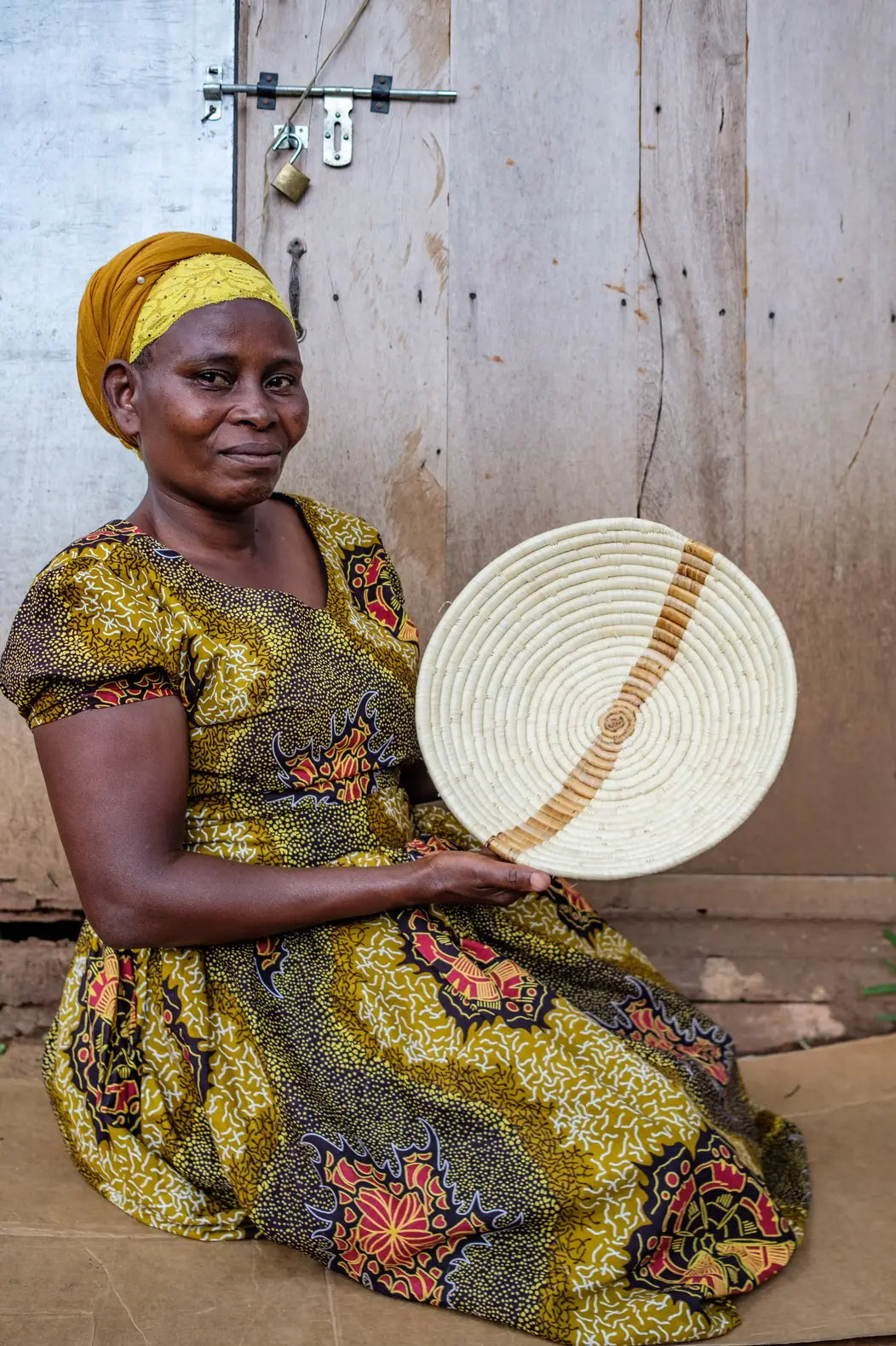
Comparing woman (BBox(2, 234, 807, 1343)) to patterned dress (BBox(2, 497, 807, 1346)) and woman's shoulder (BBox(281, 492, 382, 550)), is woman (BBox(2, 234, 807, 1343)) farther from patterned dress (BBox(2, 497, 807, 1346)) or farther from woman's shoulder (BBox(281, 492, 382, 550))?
woman's shoulder (BBox(281, 492, 382, 550))

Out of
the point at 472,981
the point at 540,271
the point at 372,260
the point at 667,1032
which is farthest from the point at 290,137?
the point at 667,1032

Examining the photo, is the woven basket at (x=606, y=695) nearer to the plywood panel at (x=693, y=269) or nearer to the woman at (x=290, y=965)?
the woman at (x=290, y=965)

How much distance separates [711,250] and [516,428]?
496 millimetres

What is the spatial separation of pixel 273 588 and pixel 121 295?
1.39ft

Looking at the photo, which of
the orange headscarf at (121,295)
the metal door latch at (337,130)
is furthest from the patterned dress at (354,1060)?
the metal door latch at (337,130)

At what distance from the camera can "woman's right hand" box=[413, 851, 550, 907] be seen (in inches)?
55.8

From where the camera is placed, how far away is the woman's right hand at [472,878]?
1.42m

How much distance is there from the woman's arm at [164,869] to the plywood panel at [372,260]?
0.92 metres


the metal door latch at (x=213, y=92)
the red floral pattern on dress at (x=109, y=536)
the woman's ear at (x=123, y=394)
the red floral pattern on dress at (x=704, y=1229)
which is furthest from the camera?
the metal door latch at (x=213, y=92)

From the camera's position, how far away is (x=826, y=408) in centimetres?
228

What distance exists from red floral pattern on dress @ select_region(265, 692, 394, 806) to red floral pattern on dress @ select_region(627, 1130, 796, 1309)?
1.92 ft

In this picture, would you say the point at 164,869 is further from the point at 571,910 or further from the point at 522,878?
the point at 571,910

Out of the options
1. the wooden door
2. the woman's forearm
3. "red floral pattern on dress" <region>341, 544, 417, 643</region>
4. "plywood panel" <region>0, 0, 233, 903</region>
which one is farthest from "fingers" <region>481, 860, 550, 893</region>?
"plywood panel" <region>0, 0, 233, 903</region>

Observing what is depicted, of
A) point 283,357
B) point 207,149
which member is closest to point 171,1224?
point 283,357
